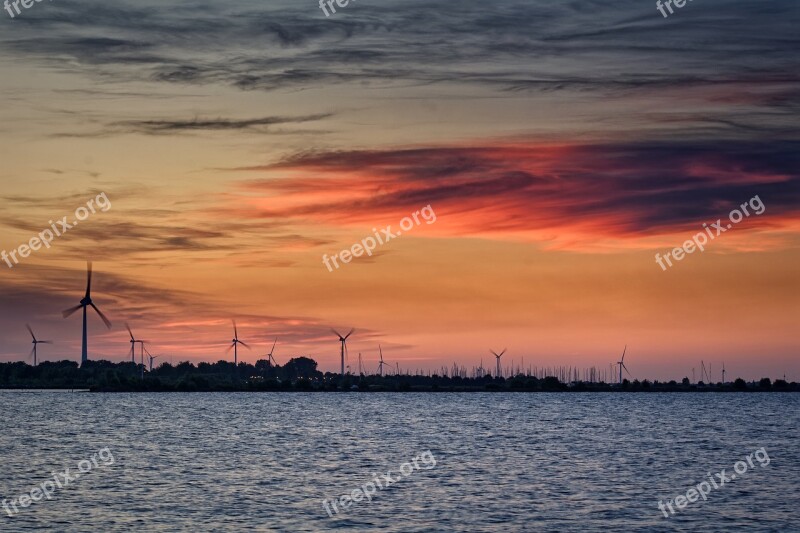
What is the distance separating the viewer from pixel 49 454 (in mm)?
105500

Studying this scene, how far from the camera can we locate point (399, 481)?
267 ft

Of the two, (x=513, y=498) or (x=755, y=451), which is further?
(x=755, y=451)

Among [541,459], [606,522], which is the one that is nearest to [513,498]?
[606,522]

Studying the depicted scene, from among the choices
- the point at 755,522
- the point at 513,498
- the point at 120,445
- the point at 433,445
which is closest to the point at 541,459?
the point at 433,445

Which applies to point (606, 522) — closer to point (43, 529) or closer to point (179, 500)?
point (179, 500)

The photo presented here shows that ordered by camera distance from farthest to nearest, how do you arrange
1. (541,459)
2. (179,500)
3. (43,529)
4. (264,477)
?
(541,459) < (264,477) < (179,500) < (43,529)

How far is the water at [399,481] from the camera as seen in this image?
61.6m

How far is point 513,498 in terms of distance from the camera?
72.1 metres

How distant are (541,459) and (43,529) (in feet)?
193

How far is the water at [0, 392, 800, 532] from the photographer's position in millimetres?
61594

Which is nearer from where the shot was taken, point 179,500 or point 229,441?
point 179,500

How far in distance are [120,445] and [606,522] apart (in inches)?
2934

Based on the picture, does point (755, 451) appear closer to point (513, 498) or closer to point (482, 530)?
point (513, 498)

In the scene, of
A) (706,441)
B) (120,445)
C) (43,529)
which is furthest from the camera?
(706,441)
